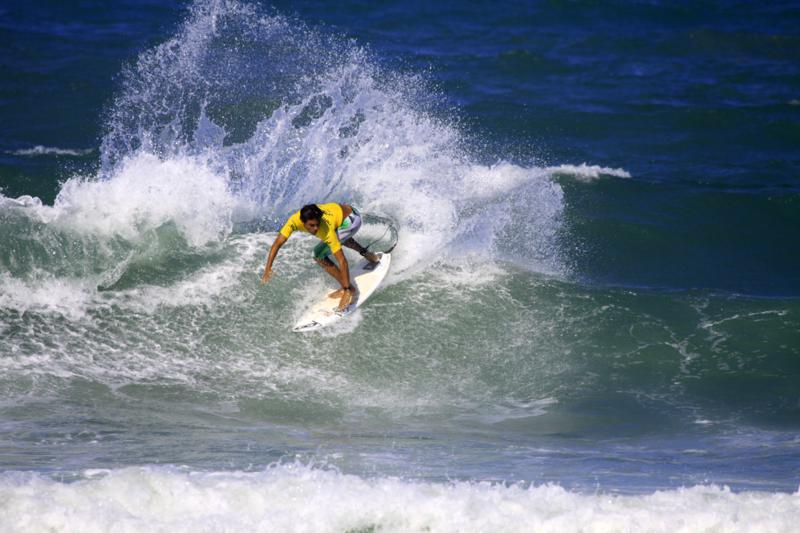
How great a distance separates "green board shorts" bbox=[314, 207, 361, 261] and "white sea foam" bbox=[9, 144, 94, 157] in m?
7.36

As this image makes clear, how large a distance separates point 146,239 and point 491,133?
315 inches

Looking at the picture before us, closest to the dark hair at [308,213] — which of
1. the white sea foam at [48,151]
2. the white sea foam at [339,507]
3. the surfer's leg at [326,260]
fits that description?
the surfer's leg at [326,260]

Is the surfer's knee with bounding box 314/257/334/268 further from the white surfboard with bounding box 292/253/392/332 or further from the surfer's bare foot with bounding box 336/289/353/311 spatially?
the white surfboard with bounding box 292/253/392/332

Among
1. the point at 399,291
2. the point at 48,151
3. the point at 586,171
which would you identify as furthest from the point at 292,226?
the point at 48,151

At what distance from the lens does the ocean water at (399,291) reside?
20.7ft

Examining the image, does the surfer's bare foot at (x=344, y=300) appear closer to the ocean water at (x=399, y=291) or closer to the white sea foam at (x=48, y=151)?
the ocean water at (x=399, y=291)

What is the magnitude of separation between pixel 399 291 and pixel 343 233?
1370 millimetres

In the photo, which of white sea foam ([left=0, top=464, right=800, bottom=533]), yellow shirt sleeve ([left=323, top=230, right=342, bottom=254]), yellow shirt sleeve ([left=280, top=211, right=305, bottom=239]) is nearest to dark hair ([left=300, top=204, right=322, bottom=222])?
yellow shirt sleeve ([left=280, top=211, right=305, bottom=239])

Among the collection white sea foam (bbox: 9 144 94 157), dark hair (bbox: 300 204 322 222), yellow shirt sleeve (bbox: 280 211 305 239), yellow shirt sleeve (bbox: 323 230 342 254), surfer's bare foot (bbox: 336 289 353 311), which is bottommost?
surfer's bare foot (bbox: 336 289 353 311)

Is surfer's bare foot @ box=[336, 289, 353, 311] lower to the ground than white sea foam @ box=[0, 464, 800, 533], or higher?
higher

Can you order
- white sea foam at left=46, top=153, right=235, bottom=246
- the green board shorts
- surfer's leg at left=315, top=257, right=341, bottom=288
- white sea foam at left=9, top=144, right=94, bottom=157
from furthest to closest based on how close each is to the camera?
white sea foam at left=9, top=144, right=94, bottom=157 < white sea foam at left=46, top=153, right=235, bottom=246 < surfer's leg at left=315, top=257, right=341, bottom=288 < the green board shorts

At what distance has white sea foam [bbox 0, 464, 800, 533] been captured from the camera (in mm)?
5676

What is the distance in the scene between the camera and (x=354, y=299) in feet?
34.1

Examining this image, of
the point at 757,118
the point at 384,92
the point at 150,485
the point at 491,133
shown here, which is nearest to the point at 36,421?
the point at 150,485
